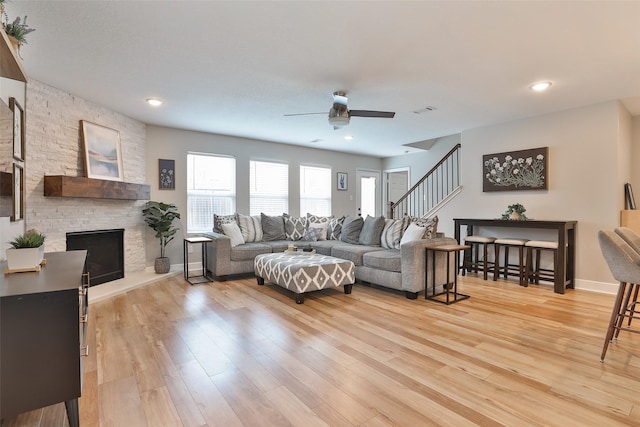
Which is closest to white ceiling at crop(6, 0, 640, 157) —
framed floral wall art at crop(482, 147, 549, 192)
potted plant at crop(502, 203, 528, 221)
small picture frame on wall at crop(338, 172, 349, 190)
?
framed floral wall art at crop(482, 147, 549, 192)

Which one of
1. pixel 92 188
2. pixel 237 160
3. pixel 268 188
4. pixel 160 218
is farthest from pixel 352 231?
pixel 92 188

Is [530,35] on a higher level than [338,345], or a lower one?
higher

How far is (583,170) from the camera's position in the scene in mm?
4316

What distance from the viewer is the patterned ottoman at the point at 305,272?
3.64m

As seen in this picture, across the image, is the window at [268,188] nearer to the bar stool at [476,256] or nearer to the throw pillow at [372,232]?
the throw pillow at [372,232]

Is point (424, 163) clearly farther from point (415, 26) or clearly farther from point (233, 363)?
point (233, 363)

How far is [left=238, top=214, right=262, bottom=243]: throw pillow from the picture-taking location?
538 cm

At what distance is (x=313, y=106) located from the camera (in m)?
4.24

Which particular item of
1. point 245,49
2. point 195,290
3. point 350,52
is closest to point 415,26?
point 350,52

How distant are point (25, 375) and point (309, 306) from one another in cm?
249

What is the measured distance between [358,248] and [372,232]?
364 millimetres

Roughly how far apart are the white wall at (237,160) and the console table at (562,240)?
11.6ft

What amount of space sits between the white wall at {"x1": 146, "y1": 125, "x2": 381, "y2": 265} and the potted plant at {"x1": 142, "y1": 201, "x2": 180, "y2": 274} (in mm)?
255

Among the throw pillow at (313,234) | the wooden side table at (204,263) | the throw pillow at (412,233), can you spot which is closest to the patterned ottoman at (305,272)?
the throw pillow at (412,233)
